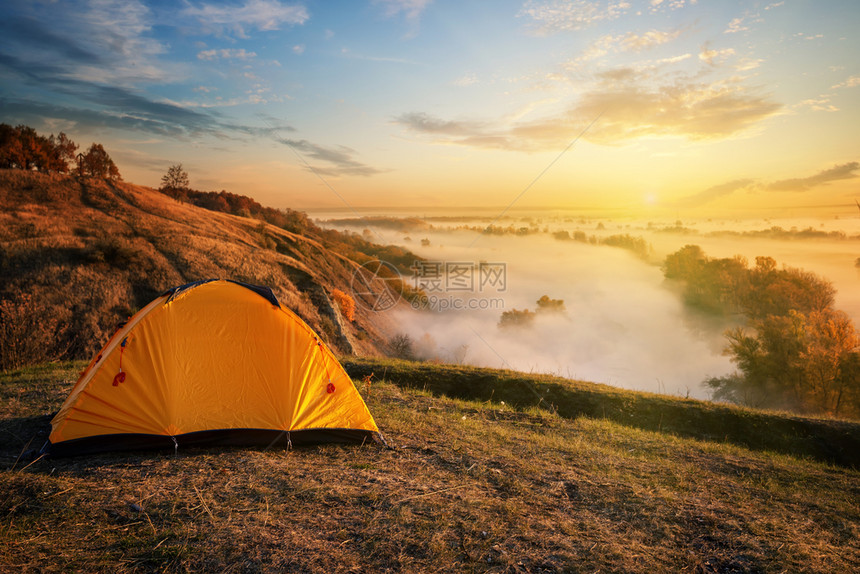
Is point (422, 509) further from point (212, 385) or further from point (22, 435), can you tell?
point (22, 435)

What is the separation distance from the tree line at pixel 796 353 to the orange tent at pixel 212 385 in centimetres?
Result: 2689

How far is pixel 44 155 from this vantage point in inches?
1278

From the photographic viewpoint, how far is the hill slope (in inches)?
693

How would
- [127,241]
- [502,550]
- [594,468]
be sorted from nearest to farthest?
1. [502,550]
2. [594,468]
3. [127,241]

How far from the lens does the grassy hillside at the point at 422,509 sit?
4375 mm

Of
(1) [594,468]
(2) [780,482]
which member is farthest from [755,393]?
(1) [594,468]

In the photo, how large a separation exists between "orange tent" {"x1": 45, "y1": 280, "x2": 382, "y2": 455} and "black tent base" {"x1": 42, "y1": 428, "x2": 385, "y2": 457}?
0.6 inches

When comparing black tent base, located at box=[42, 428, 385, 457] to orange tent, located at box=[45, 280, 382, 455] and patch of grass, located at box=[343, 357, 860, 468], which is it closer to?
orange tent, located at box=[45, 280, 382, 455]

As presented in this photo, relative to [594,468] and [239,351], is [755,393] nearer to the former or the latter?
[594,468]

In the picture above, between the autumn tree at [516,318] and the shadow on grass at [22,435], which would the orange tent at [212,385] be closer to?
the shadow on grass at [22,435]

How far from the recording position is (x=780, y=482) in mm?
7629

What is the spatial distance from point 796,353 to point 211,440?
42641 mm

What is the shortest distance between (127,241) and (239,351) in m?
20.9

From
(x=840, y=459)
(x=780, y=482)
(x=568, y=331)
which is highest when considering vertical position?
(x=780, y=482)
